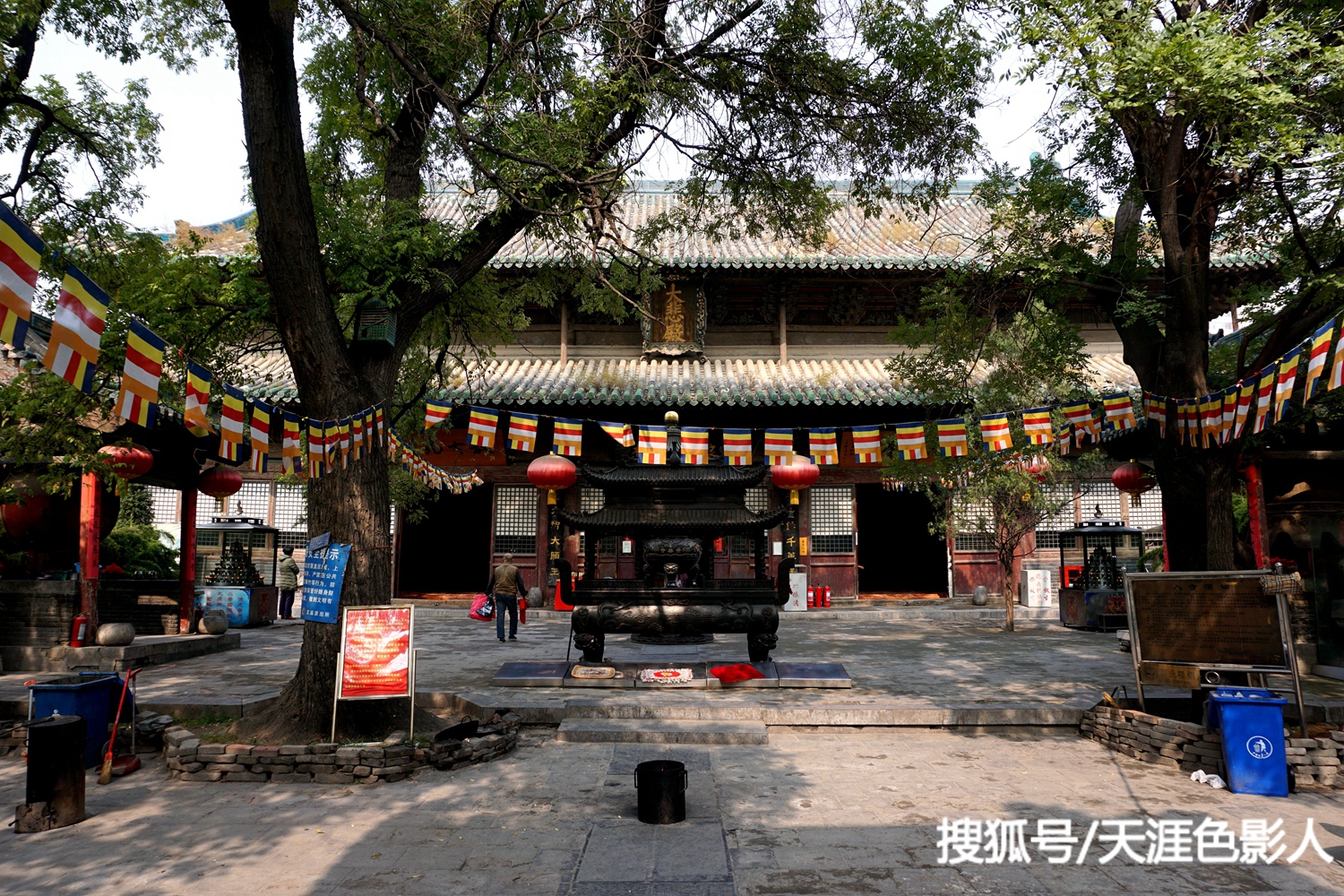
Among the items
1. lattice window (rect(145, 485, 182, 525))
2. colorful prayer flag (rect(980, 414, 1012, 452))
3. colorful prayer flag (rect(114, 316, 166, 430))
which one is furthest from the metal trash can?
lattice window (rect(145, 485, 182, 525))

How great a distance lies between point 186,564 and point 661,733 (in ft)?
32.4

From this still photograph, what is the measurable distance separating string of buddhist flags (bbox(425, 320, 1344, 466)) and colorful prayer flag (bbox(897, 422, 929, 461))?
13mm

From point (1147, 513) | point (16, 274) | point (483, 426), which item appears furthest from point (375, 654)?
point (1147, 513)

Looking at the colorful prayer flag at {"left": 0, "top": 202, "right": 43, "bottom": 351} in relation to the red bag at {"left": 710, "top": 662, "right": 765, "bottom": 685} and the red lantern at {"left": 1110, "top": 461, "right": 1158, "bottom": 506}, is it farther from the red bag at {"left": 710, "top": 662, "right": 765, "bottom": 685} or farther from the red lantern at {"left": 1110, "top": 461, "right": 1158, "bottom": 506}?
the red lantern at {"left": 1110, "top": 461, "right": 1158, "bottom": 506}

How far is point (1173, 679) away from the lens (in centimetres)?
693

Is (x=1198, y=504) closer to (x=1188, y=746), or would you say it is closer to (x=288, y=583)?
(x=1188, y=746)

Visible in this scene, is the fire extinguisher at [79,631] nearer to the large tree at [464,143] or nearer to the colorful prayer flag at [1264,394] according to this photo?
the large tree at [464,143]

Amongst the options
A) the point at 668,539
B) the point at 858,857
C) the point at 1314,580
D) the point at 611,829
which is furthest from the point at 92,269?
the point at 1314,580

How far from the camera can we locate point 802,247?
52.9ft

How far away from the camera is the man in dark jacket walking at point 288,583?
1786 centimetres

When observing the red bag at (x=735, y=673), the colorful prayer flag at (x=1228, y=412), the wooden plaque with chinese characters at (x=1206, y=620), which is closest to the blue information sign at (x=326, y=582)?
the red bag at (x=735, y=673)

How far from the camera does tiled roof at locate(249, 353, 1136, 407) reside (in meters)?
17.0

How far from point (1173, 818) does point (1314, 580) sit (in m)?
7.18

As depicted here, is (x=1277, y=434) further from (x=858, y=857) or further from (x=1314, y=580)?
(x=858, y=857)
